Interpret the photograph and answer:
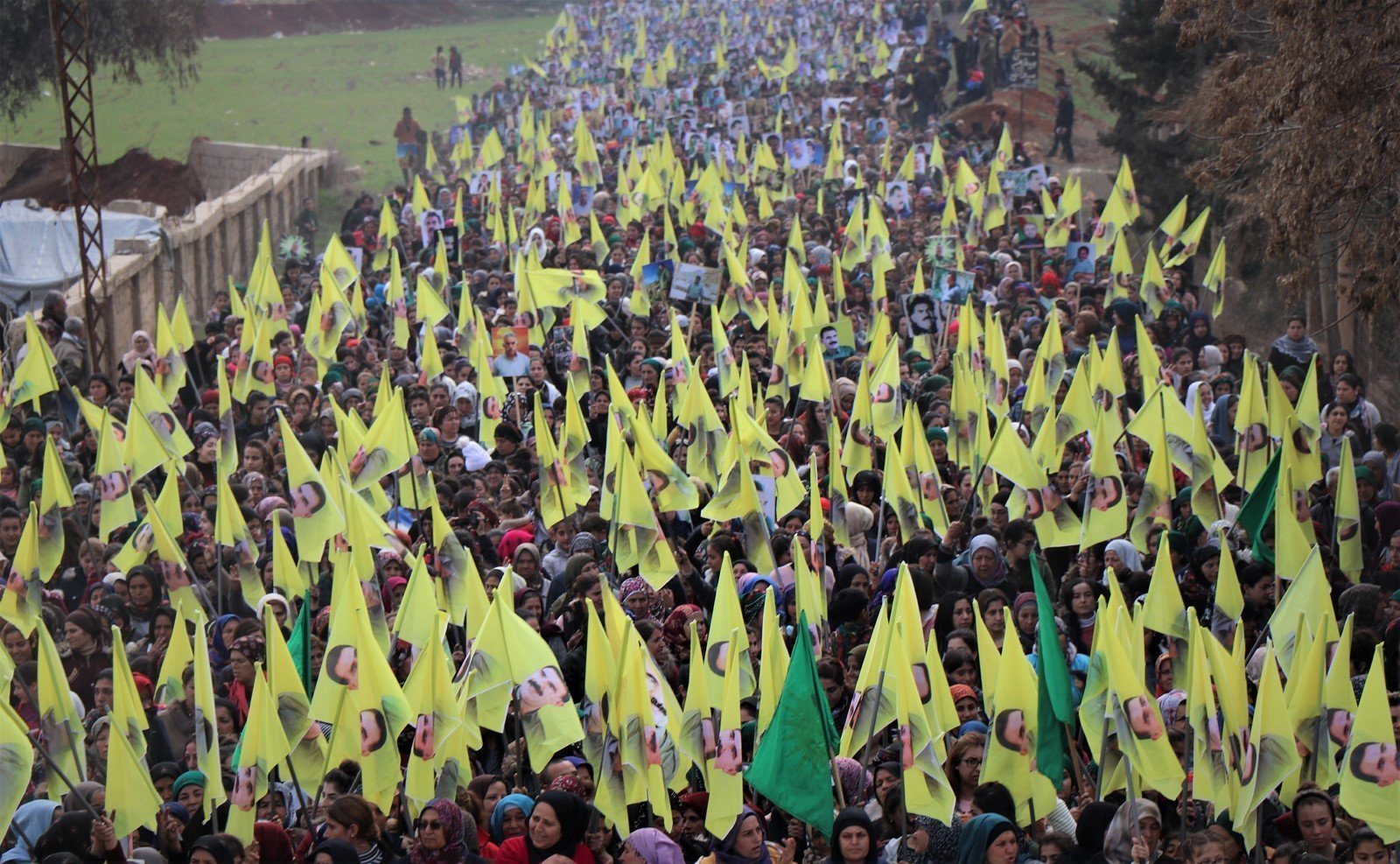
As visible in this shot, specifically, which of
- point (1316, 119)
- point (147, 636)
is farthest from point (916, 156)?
point (147, 636)

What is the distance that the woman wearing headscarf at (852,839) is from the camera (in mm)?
7352

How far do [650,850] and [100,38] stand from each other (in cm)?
2904

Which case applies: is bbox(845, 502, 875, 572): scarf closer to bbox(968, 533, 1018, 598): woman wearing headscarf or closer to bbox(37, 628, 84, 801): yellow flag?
bbox(968, 533, 1018, 598): woman wearing headscarf

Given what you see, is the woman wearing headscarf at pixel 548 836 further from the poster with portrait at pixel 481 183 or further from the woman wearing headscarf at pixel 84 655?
the poster with portrait at pixel 481 183

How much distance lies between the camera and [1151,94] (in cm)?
2672

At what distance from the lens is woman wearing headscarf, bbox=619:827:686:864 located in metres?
7.58

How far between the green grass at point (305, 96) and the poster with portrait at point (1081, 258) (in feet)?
67.1

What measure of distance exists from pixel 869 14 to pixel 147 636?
39058mm

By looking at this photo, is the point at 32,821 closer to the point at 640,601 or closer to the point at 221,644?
the point at 221,644

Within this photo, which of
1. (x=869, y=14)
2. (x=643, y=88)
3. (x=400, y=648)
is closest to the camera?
(x=400, y=648)

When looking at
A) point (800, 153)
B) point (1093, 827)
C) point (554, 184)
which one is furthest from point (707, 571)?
point (800, 153)

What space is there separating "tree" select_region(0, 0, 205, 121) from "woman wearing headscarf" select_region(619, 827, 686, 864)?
90.3 feet

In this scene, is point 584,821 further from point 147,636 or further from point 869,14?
point 869,14

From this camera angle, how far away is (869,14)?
4747 cm
